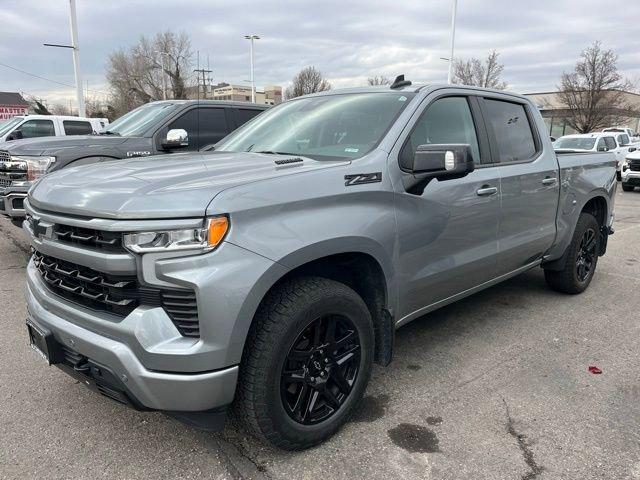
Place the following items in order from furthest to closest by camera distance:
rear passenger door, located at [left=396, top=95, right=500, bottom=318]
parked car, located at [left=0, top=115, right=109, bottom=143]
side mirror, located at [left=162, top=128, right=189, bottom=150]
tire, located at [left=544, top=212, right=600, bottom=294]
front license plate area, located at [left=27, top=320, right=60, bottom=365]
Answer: parked car, located at [left=0, top=115, right=109, bottom=143] → tire, located at [left=544, top=212, right=600, bottom=294] → side mirror, located at [left=162, top=128, right=189, bottom=150] → rear passenger door, located at [left=396, top=95, right=500, bottom=318] → front license plate area, located at [left=27, top=320, right=60, bottom=365]

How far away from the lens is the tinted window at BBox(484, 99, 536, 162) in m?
3.96

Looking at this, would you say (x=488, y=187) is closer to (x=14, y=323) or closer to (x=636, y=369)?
(x=636, y=369)

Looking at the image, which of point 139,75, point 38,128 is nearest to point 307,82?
point 139,75

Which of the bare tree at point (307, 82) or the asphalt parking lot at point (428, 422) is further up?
the bare tree at point (307, 82)

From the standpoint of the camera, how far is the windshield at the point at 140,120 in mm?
6773

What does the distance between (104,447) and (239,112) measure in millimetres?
5660

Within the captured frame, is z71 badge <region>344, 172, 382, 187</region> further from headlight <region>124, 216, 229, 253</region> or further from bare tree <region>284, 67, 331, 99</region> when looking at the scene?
bare tree <region>284, 67, 331, 99</region>

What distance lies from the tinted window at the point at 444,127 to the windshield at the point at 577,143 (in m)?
15.5

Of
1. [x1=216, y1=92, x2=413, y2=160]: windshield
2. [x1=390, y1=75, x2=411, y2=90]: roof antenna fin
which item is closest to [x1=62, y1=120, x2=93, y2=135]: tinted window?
[x1=216, y1=92, x2=413, y2=160]: windshield

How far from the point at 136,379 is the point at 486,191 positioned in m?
2.55

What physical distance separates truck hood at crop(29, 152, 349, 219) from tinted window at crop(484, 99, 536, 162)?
5.78 feet

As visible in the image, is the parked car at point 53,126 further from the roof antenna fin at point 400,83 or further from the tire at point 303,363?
the tire at point 303,363

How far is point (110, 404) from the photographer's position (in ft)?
10.0

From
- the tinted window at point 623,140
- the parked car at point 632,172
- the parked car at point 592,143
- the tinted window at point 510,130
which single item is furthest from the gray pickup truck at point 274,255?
the tinted window at point 623,140
